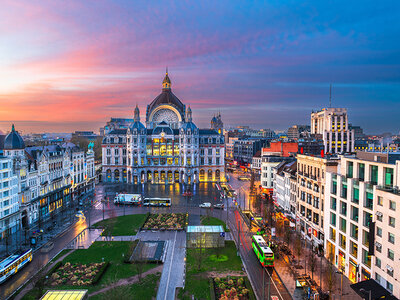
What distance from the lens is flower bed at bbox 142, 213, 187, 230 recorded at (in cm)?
6064

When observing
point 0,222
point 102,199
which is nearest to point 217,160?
point 102,199

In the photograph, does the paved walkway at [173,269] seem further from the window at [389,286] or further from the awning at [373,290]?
the window at [389,286]

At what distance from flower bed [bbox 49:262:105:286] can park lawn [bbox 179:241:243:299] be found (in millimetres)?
12193

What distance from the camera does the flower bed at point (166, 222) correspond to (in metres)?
60.6

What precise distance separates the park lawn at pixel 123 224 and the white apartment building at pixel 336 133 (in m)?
137

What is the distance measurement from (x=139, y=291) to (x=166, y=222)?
27.7 meters

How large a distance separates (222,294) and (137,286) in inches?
405

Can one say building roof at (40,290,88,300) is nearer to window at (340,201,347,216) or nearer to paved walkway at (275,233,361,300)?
paved walkway at (275,233,361,300)

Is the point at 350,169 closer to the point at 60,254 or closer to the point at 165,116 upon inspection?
the point at 60,254

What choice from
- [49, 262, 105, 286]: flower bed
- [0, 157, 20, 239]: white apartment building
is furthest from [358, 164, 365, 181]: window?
[0, 157, 20, 239]: white apartment building

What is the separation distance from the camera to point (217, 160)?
12312 cm

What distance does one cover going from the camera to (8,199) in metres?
55.2

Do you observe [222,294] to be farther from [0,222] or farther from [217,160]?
→ [217,160]

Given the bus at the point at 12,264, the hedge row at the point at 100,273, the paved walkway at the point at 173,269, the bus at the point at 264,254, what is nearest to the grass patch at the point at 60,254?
the bus at the point at 12,264
